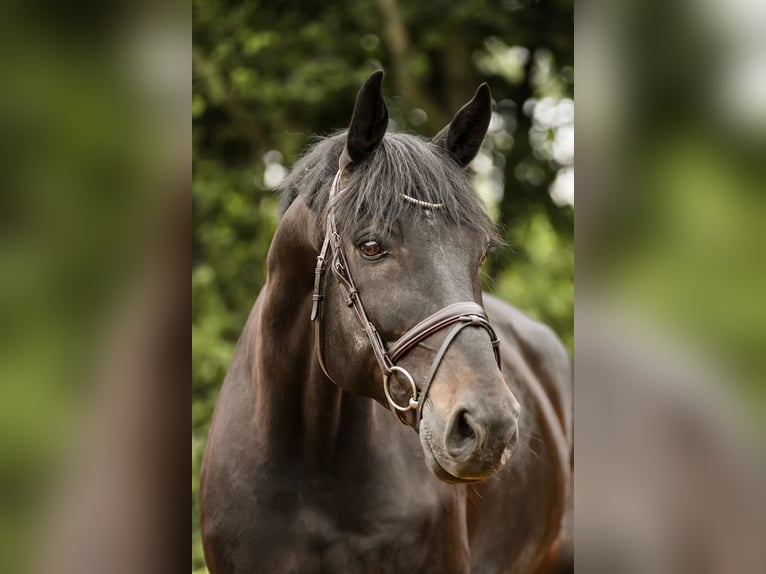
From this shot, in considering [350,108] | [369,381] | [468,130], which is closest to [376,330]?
[369,381]

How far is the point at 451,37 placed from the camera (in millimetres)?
7176

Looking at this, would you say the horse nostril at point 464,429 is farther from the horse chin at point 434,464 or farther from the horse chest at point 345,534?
the horse chest at point 345,534

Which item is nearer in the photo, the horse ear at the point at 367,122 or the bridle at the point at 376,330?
the bridle at the point at 376,330

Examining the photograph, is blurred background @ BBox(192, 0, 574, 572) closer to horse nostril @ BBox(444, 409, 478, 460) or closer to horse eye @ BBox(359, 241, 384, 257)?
horse eye @ BBox(359, 241, 384, 257)

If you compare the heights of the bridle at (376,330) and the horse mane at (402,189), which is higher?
the horse mane at (402,189)

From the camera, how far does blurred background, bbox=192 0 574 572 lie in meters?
7.02

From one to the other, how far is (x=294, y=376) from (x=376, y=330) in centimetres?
59

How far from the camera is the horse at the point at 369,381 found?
2070 mm

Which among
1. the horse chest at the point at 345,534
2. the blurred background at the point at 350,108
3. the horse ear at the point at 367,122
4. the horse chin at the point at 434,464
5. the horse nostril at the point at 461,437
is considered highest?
the horse ear at the point at 367,122
